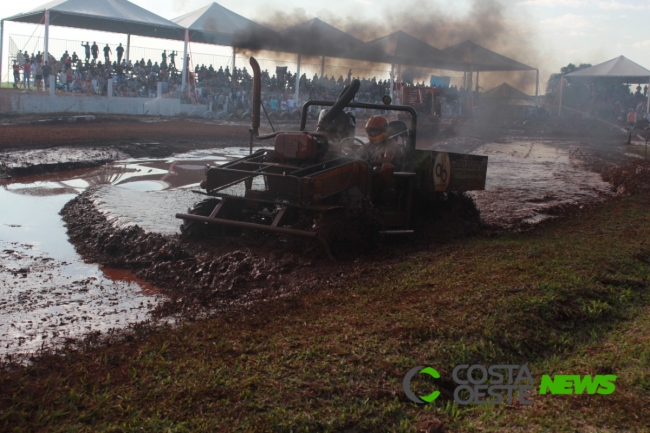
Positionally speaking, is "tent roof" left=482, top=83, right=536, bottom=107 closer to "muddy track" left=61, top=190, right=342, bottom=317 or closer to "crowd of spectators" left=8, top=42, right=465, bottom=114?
"crowd of spectators" left=8, top=42, right=465, bottom=114

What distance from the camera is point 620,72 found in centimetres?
3822

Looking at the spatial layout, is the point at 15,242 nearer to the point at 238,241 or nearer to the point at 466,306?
the point at 238,241

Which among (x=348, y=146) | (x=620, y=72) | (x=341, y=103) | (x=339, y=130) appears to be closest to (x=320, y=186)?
(x=341, y=103)

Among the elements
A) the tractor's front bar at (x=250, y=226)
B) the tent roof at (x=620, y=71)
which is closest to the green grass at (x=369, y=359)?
the tractor's front bar at (x=250, y=226)

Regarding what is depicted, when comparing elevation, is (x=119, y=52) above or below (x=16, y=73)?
above

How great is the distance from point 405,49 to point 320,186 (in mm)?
14838

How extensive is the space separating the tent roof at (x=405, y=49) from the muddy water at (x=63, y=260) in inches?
341

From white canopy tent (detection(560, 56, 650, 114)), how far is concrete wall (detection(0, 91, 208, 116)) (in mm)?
23375

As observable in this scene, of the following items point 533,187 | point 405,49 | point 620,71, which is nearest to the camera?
point 533,187

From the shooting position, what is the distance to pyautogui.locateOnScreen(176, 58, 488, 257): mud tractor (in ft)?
23.0

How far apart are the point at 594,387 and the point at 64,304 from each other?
4.12 metres

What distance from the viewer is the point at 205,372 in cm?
374

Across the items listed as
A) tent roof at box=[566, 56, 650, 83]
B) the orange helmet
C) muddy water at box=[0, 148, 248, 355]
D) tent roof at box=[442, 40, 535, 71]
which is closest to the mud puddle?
the orange helmet

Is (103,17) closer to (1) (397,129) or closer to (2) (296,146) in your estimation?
(1) (397,129)
